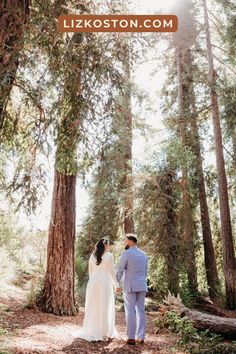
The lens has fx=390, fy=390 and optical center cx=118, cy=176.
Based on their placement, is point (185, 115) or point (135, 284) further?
point (185, 115)

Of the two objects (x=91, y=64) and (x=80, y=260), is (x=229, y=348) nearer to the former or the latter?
(x=91, y=64)

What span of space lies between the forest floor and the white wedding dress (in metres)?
0.25

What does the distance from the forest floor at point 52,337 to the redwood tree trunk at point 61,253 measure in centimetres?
36

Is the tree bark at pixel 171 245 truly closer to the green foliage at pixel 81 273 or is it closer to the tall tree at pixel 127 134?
the tall tree at pixel 127 134

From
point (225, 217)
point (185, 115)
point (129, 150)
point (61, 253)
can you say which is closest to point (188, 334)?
point (61, 253)

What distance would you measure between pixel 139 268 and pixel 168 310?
260cm

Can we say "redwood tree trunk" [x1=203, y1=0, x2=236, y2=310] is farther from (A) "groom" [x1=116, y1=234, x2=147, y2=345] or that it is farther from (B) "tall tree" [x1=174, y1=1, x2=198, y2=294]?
(A) "groom" [x1=116, y1=234, x2=147, y2=345]

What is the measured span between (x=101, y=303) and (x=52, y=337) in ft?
3.59

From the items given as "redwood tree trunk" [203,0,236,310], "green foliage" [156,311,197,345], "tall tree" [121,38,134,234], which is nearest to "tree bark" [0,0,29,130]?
"tall tree" [121,38,134,234]

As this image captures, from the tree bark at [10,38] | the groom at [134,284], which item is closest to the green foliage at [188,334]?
the groom at [134,284]

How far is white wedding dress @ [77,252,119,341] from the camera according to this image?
7.08 metres

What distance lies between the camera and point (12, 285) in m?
12.3

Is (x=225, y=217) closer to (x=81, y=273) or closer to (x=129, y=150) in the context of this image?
(x=129, y=150)

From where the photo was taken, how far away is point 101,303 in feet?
24.0
